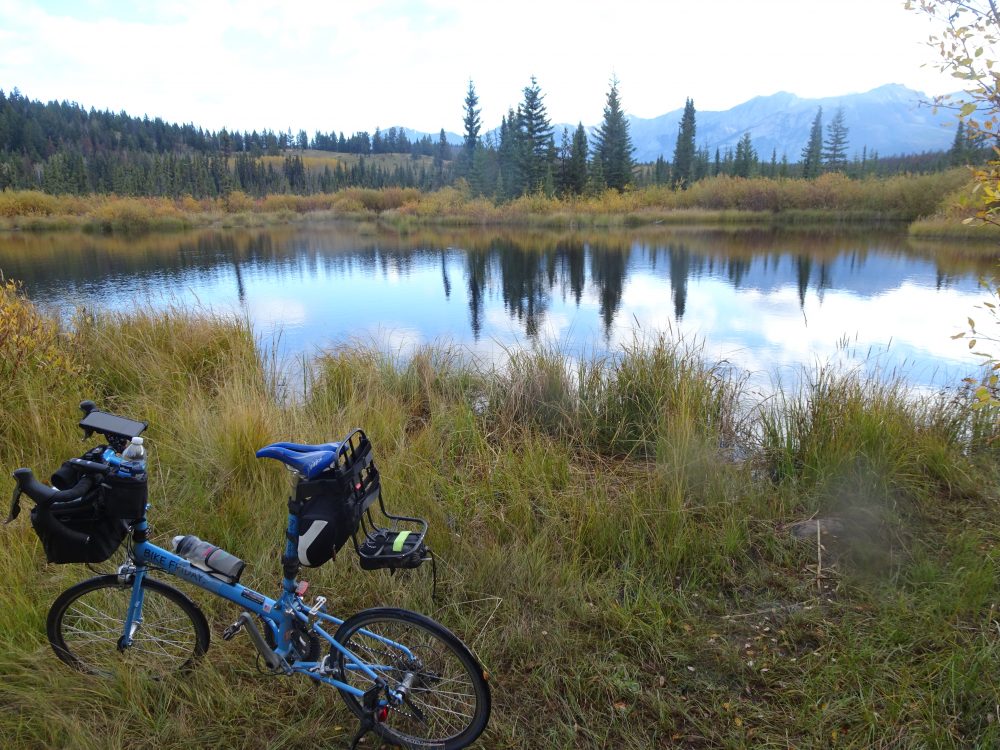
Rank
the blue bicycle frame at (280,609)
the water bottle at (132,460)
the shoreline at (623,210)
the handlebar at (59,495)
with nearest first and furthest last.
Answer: the handlebar at (59,495) → the water bottle at (132,460) → the blue bicycle frame at (280,609) → the shoreline at (623,210)

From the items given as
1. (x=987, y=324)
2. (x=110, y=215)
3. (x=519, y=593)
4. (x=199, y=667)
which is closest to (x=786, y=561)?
(x=519, y=593)

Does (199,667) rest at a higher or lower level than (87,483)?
lower

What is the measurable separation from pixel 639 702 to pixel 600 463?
7.26 feet

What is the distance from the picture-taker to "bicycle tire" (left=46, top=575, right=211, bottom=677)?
Result: 2051 millimetres

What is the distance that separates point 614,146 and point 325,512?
1964 inches

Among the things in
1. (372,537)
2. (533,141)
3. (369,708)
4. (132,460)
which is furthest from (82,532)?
(533,141)

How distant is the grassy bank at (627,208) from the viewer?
31.8 meters

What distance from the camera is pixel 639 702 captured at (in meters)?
2.10

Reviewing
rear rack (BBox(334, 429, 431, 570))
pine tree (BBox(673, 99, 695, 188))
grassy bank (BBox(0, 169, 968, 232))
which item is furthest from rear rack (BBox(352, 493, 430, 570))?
pine tree (BBox(673, 99, 695, 188))

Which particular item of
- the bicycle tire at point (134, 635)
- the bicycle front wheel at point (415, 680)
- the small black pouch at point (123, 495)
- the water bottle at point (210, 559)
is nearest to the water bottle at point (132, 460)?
the small black pouch at point (123, 495)

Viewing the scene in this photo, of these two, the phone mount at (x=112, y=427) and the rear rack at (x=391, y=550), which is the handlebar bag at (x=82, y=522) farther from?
the rear rack at (x=391, y=550)

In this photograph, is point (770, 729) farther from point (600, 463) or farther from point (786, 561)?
point (600, 463)

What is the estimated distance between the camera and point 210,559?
1.87 meters

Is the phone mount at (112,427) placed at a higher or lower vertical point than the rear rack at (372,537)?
higher
